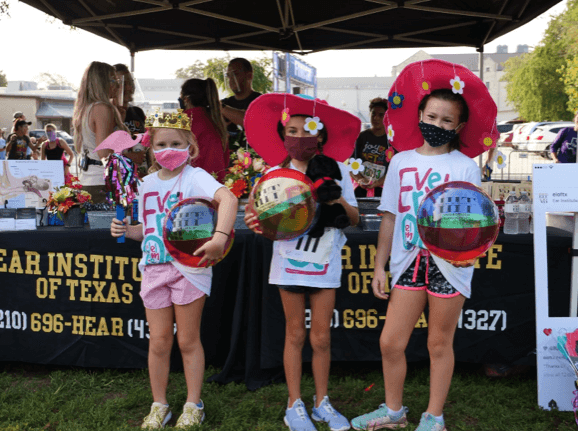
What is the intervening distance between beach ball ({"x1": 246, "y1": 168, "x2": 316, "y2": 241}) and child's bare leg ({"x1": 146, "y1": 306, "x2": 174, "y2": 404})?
2.12ft

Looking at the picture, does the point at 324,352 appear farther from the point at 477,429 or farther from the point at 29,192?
the point at 29,192

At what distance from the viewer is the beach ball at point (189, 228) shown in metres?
2.28

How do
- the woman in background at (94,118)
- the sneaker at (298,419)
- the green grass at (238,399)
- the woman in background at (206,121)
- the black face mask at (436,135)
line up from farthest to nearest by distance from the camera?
the woman in background at (206,121), the woman in background at (94,118), the green grass at (238,399), the sneaker at (298,419), the black face mask at (436,135)

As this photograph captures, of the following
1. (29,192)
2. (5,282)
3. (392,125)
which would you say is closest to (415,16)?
(392,125)

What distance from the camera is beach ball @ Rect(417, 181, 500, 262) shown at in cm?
214

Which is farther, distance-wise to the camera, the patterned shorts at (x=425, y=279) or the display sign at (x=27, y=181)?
the display sign at (x=27, y=181)

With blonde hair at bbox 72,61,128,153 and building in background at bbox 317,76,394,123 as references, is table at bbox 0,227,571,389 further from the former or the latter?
building in background at bbox 317,76,394,123

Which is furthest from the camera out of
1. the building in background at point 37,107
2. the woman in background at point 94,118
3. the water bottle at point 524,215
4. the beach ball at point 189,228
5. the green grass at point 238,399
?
the building in background at point 37,107

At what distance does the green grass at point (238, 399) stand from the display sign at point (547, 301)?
0.40 feet

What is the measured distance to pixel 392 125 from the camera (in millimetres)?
2604


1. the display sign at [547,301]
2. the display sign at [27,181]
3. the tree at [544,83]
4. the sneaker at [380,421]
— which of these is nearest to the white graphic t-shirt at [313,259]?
the sneaker at [380,421]

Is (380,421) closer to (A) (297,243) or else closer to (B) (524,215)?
(A) (297,243)

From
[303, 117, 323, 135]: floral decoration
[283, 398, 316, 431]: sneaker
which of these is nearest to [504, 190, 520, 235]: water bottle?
[303, 117, 323, 135]: floral decoration

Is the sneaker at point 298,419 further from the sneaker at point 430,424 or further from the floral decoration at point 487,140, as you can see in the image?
the floral decoration at point 487,140
